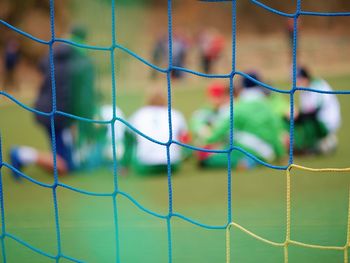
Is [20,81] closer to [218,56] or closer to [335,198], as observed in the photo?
[218,56]

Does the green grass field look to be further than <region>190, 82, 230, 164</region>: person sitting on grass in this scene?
No

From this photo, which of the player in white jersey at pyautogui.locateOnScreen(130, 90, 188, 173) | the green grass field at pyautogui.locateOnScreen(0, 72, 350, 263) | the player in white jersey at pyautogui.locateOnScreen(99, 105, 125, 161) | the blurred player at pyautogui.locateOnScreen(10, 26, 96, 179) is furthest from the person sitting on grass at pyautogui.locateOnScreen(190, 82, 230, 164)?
the blurred player at pyautogui.locateOnScreen(10, 26, 96, 179)

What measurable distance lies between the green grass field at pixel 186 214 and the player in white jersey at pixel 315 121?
0.43ft

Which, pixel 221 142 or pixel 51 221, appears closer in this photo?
pixel 51 221

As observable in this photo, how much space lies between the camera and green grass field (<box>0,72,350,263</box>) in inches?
141

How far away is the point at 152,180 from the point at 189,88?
5913mm

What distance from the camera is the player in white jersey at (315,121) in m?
5.82

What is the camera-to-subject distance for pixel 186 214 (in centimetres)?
430

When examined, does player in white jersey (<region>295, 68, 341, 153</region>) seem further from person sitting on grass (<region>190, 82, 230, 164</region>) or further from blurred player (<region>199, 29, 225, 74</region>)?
blurred player (<region>199, 29, 225, 74</region>)

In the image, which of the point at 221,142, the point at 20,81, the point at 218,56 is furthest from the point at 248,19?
the point at 221,142

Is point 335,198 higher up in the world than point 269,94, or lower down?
lower down

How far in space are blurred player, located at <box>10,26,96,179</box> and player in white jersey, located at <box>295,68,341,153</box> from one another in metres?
1.80

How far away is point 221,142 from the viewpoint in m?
5.61

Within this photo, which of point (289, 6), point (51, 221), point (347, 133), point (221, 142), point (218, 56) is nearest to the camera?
point (51, 221)
